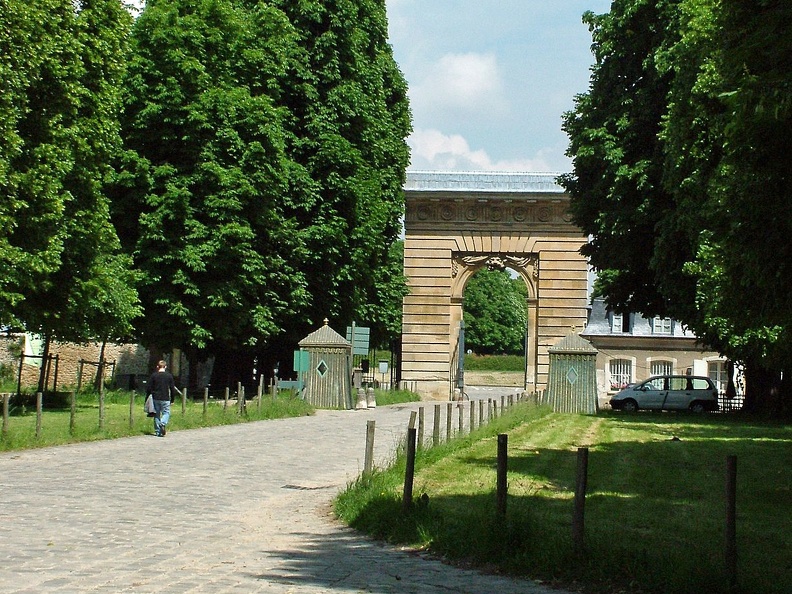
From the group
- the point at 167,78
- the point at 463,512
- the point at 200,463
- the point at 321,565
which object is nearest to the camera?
the point at 321,565

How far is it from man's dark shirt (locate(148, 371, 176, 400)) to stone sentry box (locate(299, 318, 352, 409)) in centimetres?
1282

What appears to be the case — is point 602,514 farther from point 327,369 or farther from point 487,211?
point 487,211

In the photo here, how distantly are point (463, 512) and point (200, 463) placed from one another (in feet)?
23.5

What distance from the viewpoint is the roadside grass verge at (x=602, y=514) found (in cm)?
906

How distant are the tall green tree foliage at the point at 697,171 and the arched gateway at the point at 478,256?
49.7 ft

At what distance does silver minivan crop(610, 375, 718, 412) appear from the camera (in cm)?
4869

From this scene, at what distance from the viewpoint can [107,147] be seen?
95.2ft

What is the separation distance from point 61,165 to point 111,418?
5713 millimetres

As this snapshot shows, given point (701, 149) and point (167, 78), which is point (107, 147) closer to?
point (167, 78)

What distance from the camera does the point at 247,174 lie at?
34.9 m

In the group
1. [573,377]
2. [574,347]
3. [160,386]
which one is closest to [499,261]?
[574,347]

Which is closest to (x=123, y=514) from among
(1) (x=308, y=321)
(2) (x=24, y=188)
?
(2) (x=24, y=188)

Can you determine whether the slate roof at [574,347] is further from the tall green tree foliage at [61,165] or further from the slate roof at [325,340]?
the tall green tree foliage at [61,165]

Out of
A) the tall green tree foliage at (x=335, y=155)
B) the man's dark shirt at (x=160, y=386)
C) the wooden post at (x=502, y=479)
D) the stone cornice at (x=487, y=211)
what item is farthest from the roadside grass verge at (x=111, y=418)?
the stone cornice at (x=487, y=211)
